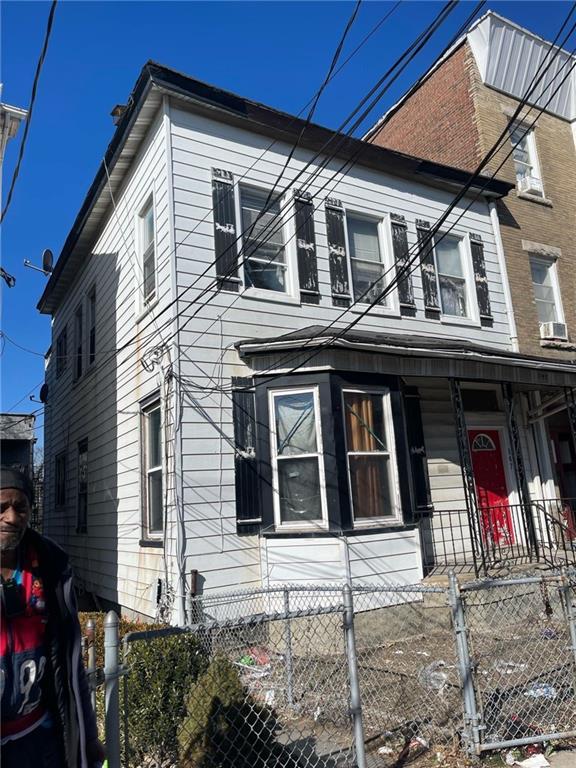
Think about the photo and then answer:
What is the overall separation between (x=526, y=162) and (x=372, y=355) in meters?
8.50

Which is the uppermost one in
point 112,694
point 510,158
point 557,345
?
point 510,158

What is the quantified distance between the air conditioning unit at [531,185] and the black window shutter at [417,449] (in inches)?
260

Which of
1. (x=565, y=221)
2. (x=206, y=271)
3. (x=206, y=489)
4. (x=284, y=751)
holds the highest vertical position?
(x=565, y=221)

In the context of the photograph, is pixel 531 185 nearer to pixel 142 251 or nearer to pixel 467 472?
pixel 467 472

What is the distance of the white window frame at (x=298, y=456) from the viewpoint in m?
7.76

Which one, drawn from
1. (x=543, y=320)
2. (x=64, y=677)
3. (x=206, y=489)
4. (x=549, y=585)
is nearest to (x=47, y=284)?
(x=206, y=489)

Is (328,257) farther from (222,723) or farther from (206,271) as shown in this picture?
(222,723)

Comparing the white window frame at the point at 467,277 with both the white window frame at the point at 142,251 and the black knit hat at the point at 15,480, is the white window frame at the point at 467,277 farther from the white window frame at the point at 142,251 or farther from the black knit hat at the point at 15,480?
the black knit hat at the point at 15,480

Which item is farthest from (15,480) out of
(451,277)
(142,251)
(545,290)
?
(545,290)

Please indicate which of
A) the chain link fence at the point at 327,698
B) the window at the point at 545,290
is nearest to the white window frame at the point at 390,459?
the chain link fence at the point at 327,698

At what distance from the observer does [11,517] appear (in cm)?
238

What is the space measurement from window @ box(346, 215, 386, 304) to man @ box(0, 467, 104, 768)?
319 inches

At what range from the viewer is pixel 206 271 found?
826 centimetres

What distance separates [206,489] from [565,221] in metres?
11.1
